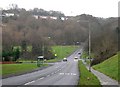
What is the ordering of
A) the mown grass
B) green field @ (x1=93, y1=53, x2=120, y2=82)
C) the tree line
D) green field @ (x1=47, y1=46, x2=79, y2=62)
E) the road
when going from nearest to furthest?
1. the mown grass
2. the road
3. green field @ (x1=93, y1=53, x2=120, y2=82)
4. the tree line
5. green field @ (x1=47, y1=46, x2=79, y2=62)

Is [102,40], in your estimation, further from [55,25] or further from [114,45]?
[55,25]

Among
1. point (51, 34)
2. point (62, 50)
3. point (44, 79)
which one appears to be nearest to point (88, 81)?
point (44, 79)

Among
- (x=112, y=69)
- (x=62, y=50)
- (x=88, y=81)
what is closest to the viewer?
(x=88, y=81)

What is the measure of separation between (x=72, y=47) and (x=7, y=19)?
4939cm

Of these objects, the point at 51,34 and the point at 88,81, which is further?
the point at 51,34

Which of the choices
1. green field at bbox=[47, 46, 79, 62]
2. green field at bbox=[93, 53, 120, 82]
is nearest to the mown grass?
green field at bbox=[93, 53, 120, 82]

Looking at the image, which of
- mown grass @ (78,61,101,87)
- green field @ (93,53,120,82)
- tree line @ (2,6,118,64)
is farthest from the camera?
tree line @ (2,6,118,64)

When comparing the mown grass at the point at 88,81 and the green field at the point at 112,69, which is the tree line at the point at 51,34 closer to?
the green field at the point at 112,69

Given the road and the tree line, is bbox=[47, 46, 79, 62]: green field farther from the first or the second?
the road

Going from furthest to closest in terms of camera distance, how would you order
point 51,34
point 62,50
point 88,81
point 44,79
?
point 62,50 → point 51,34 → point 44,79 → point 88,81

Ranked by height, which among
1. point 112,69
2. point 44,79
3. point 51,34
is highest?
point 51,34

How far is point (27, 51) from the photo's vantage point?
411 feet

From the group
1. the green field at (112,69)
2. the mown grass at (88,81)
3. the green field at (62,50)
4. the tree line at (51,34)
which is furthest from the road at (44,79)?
the green field at (62,50)

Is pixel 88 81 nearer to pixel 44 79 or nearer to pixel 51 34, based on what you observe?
pixel 44 79
